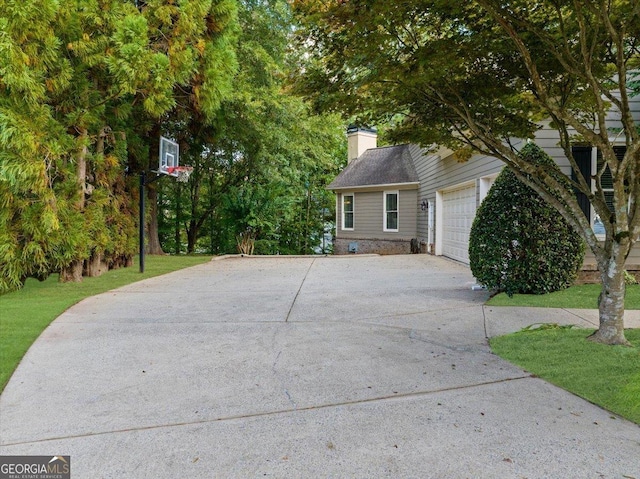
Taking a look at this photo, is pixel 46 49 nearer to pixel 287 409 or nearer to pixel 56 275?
pixel 56 275

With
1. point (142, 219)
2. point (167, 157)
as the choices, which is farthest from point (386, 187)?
point (142, 219)

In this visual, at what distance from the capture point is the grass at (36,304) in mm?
4242

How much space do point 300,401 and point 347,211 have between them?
16.7 m

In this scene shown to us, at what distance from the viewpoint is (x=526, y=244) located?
6449 mm

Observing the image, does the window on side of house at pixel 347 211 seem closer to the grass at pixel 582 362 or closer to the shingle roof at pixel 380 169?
the shingle roof at pixel 380 169

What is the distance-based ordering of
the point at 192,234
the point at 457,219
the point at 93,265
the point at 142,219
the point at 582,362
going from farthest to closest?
the point at 192,234 < the point at 457,219 < the point at 142,219 < the point at 93,265 < the point at 582,362

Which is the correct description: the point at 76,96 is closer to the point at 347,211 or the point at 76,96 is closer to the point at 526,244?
the point at 526,244

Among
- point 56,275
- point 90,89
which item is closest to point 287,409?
point 90,89

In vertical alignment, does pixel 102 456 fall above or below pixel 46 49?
below

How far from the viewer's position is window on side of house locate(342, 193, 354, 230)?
19.3m

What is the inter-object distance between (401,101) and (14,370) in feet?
14.6

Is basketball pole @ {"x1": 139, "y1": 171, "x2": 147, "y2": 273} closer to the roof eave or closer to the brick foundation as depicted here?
the roof eave

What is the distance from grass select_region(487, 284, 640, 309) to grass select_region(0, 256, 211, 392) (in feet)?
18.5

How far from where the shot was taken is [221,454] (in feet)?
7.96
